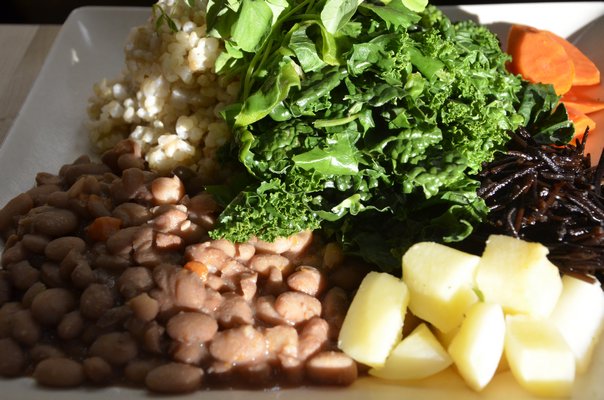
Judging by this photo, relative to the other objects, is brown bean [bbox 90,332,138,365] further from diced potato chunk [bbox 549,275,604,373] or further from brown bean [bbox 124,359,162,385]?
diced potato chunk [bbox 549,275,604,373]

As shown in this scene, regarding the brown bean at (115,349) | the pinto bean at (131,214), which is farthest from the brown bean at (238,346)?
the pinto bean at (131,214)

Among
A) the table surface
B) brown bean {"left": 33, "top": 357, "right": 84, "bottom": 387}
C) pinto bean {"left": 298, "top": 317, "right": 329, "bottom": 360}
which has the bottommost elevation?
the table surface

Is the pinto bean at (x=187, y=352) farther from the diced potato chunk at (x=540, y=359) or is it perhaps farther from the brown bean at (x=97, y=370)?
the diced potato chunk at (x=540, y=359)

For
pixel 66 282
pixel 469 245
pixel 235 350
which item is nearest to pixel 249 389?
pixel 235 350

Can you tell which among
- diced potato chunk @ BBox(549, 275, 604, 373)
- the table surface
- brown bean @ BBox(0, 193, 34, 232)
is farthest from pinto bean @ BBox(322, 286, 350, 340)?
the table surface

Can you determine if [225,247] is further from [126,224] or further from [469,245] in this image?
[469,245]

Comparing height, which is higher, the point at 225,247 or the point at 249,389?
the point at 225,247
